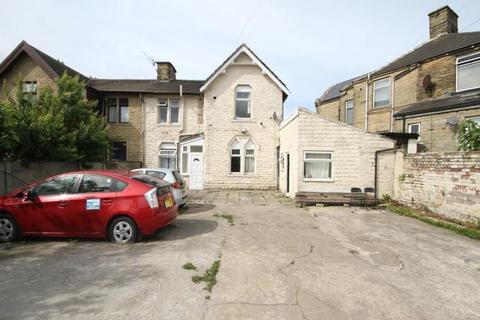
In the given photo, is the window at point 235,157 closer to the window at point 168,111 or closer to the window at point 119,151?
the window at point 168,111

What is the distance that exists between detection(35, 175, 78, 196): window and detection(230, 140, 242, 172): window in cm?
1183

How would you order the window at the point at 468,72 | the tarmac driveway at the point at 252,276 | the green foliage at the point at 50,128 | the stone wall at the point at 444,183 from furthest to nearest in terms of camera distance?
1. the window at the point at 468,72
2. the green foliage at the point at 50,128
3. the stone wall at the point at 444,183
4. the tarmac driveway at the point at 252,276

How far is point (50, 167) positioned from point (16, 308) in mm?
8440

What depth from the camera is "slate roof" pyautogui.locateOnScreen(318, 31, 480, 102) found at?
1522 cm

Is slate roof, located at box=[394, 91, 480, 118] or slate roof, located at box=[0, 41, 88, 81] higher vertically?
slate roof, located at box=[0, 41, 88, 81]

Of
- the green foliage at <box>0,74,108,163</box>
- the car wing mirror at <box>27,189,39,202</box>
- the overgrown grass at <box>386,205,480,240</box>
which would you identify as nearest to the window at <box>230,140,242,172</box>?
the green foliage at <box>0,74,108,163</box>

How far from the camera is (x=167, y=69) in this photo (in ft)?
70.5

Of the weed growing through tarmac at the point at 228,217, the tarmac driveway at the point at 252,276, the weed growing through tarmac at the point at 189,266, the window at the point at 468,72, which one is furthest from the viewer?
the window at the point at 468,72

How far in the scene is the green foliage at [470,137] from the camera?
360 inches

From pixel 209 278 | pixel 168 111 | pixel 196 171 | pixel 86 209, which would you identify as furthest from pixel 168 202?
pixel 168 111

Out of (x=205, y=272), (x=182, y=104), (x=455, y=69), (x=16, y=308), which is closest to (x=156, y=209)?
(x=205, y=272)

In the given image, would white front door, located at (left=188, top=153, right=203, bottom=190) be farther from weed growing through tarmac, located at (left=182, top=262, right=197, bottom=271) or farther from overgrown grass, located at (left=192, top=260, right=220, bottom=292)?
overgrown grass, located at (left=192, top=260, right=220, bottom=292)

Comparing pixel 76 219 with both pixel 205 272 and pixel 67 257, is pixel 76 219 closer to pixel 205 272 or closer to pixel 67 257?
pixel 67 257

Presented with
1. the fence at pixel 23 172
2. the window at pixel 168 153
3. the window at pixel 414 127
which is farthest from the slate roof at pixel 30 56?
the window at pixel 414 127
